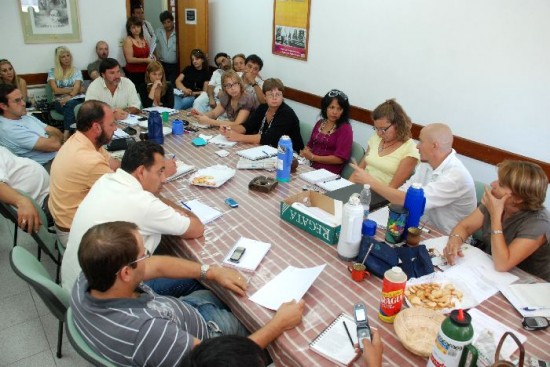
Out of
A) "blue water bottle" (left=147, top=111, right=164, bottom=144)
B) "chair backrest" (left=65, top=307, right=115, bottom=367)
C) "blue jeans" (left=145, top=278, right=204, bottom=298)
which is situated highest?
"blue water bottle" (left=147, top=111, right=164, bottom=144)

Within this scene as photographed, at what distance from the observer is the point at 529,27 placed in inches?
118

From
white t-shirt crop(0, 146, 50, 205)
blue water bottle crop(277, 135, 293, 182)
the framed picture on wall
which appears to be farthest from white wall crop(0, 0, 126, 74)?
blue water bottle crop(277, 135, 293, 182)

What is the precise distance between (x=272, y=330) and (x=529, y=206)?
1.29 metres

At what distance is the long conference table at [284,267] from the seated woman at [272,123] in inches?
32.3

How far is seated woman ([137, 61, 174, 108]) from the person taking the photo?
456 cm

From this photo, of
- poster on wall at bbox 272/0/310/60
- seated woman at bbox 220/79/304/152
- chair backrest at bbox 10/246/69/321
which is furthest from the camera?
poster on wall at bbox 272/0/310/60

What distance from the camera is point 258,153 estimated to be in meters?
3.06

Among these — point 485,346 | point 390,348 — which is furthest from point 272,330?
point 485,346

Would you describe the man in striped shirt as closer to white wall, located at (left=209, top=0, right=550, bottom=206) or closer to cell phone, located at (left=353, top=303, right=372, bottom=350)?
cell phone, located at (left=353, top=303, right=372, bottom=350)

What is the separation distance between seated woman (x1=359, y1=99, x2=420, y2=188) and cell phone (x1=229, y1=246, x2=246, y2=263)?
1309 mm

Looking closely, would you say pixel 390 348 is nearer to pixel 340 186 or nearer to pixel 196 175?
pixel 340 186

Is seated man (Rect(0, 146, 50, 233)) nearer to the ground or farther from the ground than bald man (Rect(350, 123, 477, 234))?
nearer to the ground

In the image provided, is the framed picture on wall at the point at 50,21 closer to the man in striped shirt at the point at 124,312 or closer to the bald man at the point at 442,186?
the bald man at the point at 442,186

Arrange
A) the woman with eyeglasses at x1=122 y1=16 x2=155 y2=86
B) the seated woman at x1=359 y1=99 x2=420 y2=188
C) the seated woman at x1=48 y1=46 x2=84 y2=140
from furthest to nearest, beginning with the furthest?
the woman with eyeglasses at x1=122 y1=16 x2=155 y2=86, the seated woman at x1=48 y1=46 x2=84 y2=140, the seated woman at x1=359 y1=99 x2=420 y2=188
